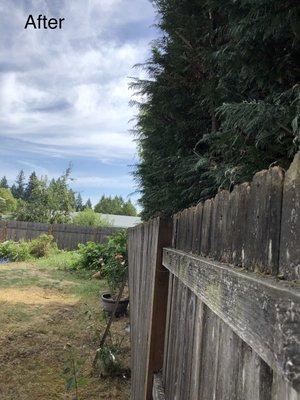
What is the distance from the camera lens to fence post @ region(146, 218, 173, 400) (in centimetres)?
220

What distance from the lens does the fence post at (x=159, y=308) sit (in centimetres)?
220

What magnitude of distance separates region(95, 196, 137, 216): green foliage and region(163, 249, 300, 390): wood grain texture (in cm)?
7214

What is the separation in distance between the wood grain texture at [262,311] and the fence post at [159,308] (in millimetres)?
1054

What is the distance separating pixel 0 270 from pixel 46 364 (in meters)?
9.01

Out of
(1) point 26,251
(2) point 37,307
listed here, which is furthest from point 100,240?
(2) point 37,307

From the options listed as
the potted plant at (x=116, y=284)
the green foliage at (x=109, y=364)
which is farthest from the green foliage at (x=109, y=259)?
the green foliage at (x=109, y=364)

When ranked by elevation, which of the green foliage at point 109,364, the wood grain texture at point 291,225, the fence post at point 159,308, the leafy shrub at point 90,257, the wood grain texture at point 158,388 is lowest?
the green foliage at point 109,364

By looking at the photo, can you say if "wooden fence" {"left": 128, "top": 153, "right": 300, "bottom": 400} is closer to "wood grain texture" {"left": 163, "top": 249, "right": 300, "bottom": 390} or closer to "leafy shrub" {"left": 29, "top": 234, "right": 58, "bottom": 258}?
"wood grain texture" {"left": 163, "top": 249, "right": 300, "bottom": 390}

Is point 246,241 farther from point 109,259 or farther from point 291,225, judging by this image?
point 109,259

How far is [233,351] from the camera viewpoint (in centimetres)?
94

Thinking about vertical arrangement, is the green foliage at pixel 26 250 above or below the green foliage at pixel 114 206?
below

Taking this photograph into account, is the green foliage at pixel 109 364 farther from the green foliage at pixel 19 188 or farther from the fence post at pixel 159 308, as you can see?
the green foliage at pixel 19 188

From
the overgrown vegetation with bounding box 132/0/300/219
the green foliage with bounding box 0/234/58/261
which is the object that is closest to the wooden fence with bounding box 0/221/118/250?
the green foliage with bounding box 0/234/58/261

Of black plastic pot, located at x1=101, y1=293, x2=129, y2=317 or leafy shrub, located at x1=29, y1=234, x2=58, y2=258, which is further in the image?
leafy shrub, located at x1=29, y1=234, x2=58, y2=258
